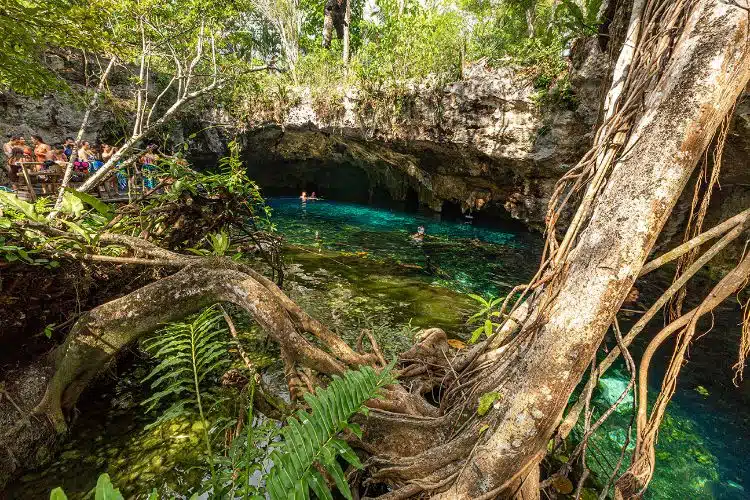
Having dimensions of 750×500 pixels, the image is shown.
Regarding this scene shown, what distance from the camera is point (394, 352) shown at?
179 inches

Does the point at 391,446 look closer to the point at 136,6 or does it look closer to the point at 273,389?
the point at 273,389

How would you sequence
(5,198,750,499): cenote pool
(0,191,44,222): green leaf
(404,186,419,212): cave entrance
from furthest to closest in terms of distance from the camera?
(404,186,419,212): cave entrance
(0,191,44,222): green leaf
(5,198,750,499): cenote pool

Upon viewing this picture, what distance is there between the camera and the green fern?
1.51 meters

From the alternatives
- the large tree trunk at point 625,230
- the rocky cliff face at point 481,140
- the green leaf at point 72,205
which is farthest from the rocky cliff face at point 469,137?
the green leaf at point 72,205

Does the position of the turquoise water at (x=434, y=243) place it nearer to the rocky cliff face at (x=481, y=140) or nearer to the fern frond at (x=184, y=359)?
the rocky cliff face at (x=481, y=140)

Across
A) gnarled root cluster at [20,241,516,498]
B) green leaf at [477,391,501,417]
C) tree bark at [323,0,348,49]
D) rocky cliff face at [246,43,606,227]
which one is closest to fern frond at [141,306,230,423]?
gnarled root cluster at [20,241,516,498]

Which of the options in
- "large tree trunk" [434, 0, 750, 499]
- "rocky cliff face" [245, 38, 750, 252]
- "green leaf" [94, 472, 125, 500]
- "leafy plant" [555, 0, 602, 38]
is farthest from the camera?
"rocky cliff face" [245, 38, 750, 252]

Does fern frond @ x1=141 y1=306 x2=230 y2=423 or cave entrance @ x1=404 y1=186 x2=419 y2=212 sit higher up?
fern frond @ x1=141 y1=306 x2=230 y2=423

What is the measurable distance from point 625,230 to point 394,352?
340 centimetres

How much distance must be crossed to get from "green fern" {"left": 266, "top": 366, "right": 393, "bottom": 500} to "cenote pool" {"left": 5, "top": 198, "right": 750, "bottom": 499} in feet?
4.52

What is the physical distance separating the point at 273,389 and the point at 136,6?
26.0ft

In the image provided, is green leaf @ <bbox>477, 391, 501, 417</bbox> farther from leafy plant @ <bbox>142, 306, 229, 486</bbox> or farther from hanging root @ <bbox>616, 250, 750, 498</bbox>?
leafy plant @ <bbox>142, 306, 229, 486</bbox>

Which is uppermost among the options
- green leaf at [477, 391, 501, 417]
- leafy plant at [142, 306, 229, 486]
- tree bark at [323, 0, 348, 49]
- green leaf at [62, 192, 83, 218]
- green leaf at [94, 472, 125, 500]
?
tree bark at [323, 0, 348, 49]

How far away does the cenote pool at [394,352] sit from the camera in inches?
99.2
